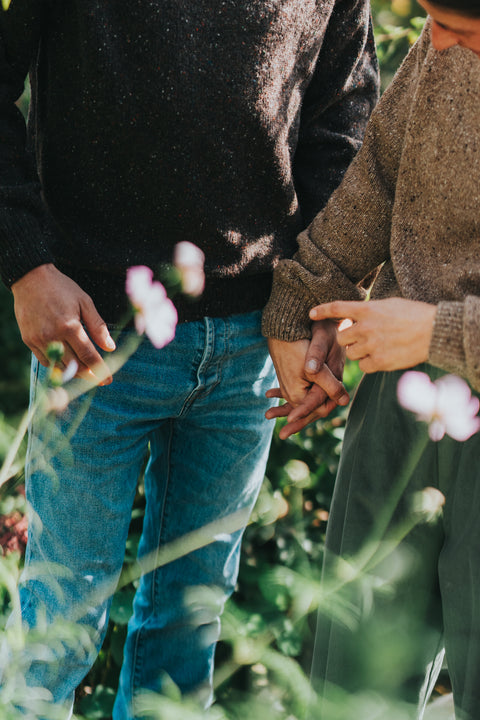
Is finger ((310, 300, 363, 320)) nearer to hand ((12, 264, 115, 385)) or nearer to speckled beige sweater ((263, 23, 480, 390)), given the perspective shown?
speckled beige sweater ((263, 23, 480, 390))

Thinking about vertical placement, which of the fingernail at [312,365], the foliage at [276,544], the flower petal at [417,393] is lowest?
the foliage at [276,544]

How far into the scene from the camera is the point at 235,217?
1.17 m

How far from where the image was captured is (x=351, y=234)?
117cm

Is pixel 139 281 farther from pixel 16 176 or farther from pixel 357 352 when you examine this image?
pixel 357 352

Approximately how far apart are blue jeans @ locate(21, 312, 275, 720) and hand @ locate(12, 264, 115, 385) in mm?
78

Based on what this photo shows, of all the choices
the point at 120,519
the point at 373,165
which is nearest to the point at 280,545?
the point at 120,519

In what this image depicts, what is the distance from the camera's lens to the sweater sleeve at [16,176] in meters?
1.02

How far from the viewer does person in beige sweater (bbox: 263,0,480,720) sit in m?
0.96

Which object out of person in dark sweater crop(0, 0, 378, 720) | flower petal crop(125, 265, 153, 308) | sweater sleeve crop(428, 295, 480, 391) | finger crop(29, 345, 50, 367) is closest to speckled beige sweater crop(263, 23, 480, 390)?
sweater sleeve crop(428, 295, 480, 391)

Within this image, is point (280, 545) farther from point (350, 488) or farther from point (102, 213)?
point (102, 213)

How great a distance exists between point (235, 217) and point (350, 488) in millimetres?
496

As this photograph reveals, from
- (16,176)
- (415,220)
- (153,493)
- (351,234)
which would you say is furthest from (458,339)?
(153,493)

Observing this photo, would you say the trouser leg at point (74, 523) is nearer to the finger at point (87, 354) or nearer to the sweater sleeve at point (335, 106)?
the finger at point (87, 354)

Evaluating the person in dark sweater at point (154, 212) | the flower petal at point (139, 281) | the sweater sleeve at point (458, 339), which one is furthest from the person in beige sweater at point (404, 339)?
the flower petal at point (139, 281)
